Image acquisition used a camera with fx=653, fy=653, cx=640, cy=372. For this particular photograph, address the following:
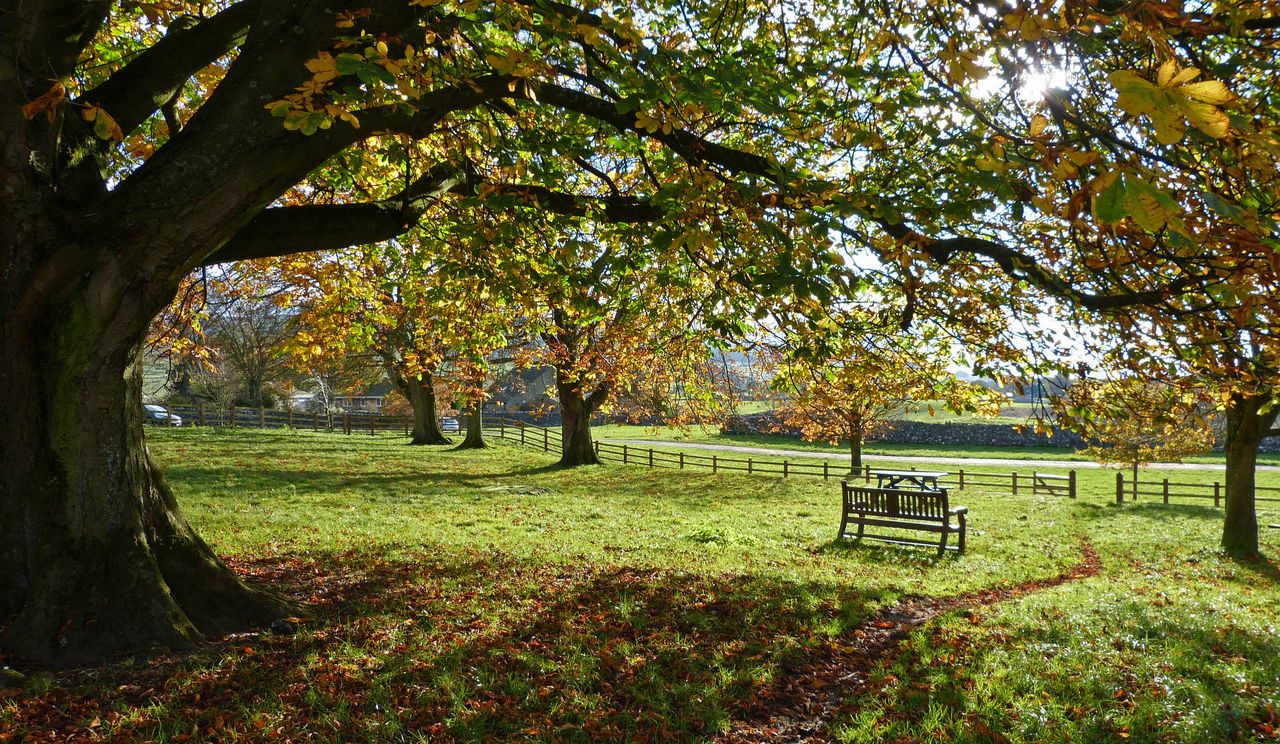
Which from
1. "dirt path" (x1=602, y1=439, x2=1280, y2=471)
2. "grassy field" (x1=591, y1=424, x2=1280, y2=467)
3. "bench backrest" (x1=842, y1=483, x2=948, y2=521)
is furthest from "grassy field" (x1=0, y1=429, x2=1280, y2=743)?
"dirt path" (x1=602, y1=439, x2=1280, y2=471)

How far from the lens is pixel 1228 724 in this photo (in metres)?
4.09

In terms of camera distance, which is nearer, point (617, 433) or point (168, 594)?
point (168, 594)

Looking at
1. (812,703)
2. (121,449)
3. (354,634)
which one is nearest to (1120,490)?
(812,703)

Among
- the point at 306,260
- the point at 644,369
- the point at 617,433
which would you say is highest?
the point at 306,260

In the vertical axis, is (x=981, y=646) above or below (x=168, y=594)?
below

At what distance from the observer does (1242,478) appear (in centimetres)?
1244

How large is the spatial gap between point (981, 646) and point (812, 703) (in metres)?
2.06

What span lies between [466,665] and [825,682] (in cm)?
268

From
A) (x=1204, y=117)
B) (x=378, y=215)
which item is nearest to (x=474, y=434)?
(x=378, y=215)

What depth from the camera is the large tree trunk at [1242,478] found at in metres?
12.2

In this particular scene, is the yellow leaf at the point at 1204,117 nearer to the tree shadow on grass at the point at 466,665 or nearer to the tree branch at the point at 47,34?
the tree shadow on grass at the point at 466,665

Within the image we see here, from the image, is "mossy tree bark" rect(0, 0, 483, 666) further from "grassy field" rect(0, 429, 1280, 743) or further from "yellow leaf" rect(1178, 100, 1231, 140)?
"yellow leaf" rect(1178, 100, 1231, 140)

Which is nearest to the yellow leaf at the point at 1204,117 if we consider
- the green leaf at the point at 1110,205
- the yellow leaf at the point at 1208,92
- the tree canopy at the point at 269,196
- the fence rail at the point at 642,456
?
the yellow leaf at the point at 1208,92

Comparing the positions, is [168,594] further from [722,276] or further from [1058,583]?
[1058,583]
